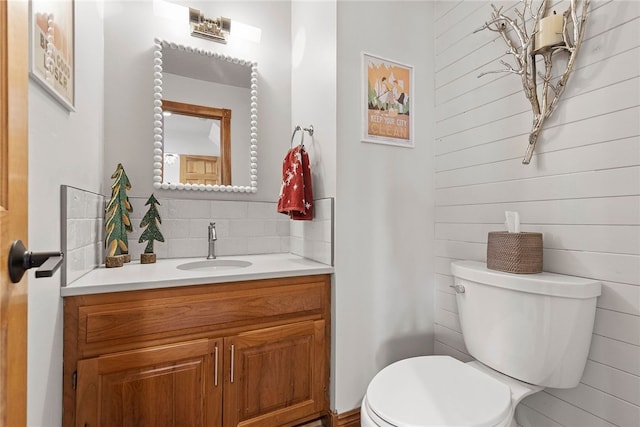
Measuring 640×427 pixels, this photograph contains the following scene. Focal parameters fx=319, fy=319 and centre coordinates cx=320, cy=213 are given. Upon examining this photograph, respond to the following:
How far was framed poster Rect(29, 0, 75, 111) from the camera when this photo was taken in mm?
784

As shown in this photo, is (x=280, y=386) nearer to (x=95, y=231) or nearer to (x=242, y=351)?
(x=242, y=351)

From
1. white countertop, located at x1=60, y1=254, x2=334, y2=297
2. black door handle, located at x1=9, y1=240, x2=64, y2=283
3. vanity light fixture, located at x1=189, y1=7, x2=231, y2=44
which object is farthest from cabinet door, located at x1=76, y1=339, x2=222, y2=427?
vanity light fixture, located at x1=189, y1=7, x2=231, y2=44

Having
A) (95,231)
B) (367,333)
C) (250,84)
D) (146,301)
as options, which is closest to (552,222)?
(367,333)

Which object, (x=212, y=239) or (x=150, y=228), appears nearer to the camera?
(x=150, y=228)

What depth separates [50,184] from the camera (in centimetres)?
89

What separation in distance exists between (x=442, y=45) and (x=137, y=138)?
1676mm

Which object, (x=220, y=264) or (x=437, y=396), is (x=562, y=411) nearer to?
(x=437, y=396)

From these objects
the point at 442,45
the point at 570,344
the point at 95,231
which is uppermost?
the point at 442,45

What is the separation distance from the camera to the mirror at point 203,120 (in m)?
1.68

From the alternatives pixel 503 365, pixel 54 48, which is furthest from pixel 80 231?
pixel 503 365

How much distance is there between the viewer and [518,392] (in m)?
1.08

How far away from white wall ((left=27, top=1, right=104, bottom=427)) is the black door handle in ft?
0.95

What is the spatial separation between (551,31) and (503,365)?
1.21m

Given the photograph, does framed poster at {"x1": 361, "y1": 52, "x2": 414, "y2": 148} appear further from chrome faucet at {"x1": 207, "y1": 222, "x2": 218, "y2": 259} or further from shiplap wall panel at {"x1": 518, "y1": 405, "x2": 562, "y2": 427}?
shiplap wall panel at {"x1": 518, "y1": 405, "x2": 562, "y2": 427}
